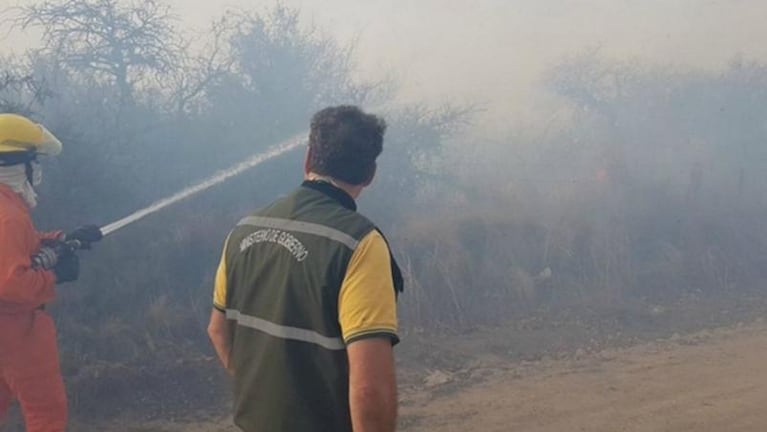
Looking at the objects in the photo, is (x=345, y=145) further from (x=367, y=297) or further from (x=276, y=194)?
(x=276, y=194)

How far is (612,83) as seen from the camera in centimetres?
1362

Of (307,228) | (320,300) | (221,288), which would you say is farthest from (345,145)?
(221,288)

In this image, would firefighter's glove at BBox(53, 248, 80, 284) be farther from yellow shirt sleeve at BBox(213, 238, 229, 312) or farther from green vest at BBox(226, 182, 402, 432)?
green vest at BBox(226, 182, 402, 432)

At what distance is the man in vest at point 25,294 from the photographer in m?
3.77

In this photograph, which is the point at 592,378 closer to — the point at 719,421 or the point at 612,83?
the point at 719,421

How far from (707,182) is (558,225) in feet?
11.7

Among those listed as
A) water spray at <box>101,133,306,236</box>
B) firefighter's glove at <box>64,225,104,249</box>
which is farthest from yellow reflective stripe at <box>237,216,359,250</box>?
water spray at <box>101,133,306,236</box>

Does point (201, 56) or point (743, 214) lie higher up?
point (201, 56)

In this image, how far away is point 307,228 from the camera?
2428mm

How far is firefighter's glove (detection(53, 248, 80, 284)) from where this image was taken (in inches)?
163

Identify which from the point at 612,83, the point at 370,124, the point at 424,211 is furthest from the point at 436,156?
the point at 370,124

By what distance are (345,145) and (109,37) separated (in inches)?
261

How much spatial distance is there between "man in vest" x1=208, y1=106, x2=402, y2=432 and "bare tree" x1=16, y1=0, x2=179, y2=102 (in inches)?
238

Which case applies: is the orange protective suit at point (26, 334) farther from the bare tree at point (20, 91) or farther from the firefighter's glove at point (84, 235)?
the bare tree at point (20, 91)
